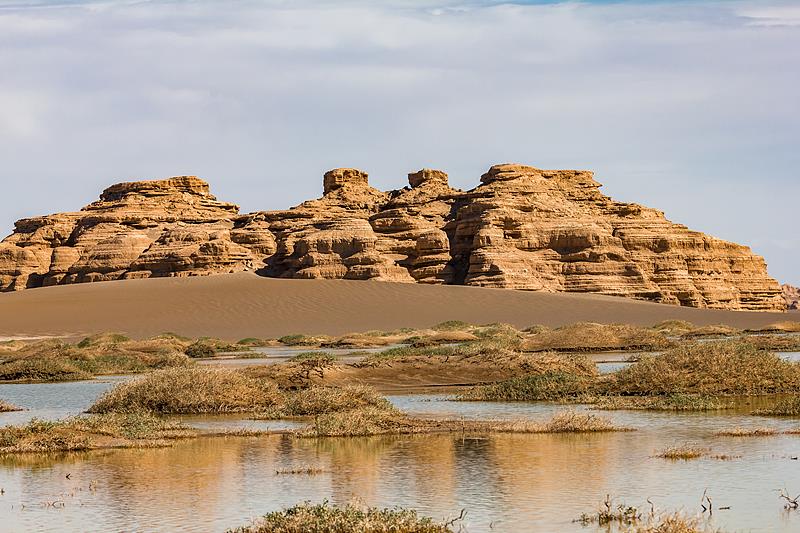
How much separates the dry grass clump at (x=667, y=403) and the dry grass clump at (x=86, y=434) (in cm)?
829

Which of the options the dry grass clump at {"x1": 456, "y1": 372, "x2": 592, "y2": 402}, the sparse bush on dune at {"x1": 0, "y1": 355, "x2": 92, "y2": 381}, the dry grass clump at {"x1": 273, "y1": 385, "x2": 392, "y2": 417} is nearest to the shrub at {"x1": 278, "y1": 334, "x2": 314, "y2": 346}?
the sparse bush on dune at {"x1": 0, "y1": 355, "x2": 92, "y2": 381}

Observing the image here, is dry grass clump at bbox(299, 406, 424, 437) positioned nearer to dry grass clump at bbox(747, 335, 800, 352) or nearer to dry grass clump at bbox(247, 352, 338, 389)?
dry grass clump at bbox(247, 352, 338, 389)

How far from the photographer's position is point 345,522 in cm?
1060

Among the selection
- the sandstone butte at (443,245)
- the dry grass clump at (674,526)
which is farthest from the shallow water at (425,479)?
the sandstone butte at (443,245)

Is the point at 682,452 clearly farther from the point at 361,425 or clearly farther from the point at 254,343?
the point at 254,343

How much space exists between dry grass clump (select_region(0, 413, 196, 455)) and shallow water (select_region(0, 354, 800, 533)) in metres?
0.47

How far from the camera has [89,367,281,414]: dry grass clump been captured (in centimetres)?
2284

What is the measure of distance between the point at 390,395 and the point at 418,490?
44.6ft

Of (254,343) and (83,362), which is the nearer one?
(83,362)

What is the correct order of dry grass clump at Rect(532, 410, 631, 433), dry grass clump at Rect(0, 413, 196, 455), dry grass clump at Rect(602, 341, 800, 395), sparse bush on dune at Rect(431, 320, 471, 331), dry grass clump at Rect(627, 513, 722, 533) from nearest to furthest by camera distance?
dry grass clump at Rect(627, 513, 722, 533) < dry grass clump at Rect(0, 413, 196, 455) < dry grass clump at Rect(532, 410, 631, 433) < dry grass clump at Rect(602, 341, 800, 395) < sparse bush on dune at Rect(431, 320, 471, 331)

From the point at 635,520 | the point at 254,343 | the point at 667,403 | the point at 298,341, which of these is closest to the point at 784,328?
the point at 298,341

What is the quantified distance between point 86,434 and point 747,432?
34.0 feet

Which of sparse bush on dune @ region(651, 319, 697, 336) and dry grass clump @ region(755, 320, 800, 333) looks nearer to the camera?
sparse bush on dune @ region(651, 319, 697, 336)

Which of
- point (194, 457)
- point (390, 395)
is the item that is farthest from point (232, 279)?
point (194, 457)
